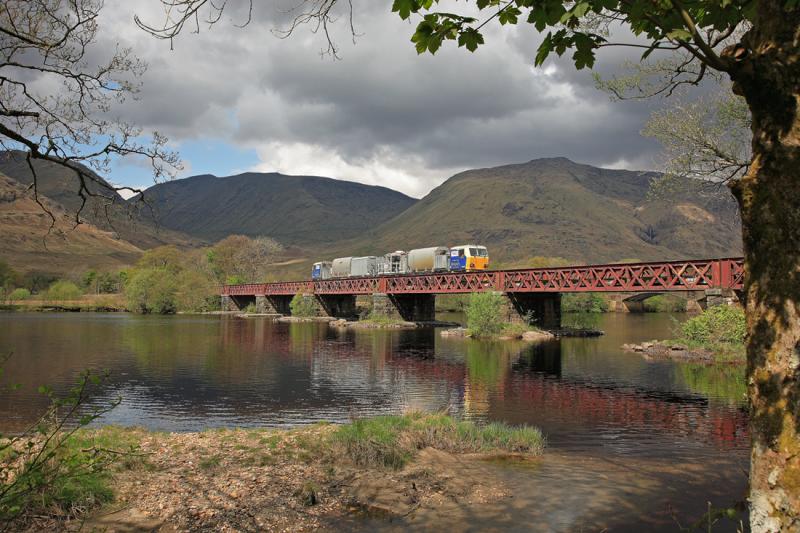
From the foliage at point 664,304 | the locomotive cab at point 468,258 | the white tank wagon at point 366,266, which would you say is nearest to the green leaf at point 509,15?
the locomotive cab at point 468,258

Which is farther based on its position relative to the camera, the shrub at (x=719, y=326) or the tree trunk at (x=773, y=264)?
the shrub at (x=719, y=326)

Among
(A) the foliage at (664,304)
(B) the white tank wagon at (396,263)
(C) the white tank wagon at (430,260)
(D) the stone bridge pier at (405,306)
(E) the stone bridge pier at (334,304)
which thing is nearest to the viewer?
(C) the white tank wagon at (430,260)

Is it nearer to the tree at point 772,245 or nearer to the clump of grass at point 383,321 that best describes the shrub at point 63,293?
the clump of grass at point 383,321

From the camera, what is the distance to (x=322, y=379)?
94.4 feet

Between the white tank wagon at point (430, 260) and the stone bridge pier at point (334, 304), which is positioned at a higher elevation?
the white tank wagon at point (430, 260)

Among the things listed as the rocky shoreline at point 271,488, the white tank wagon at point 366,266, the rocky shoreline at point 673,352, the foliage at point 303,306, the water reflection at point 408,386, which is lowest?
the water reflection at point 408,386

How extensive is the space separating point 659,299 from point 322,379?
327 feet

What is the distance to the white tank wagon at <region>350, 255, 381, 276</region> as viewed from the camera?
85.4 m

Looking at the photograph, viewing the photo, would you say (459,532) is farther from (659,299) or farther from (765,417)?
(659,299)

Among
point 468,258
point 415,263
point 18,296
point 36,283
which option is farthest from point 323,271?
point 36,283

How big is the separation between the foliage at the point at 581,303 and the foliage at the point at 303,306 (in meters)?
41.6

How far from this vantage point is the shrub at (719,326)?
3534 centimetres

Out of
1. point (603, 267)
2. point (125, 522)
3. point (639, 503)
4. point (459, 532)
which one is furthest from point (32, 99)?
point (603, 267)

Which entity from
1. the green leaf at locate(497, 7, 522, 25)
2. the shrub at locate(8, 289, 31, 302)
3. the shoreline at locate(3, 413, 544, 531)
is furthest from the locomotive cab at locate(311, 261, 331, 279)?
the green leaf at locate(497, 7, 522, 25)
